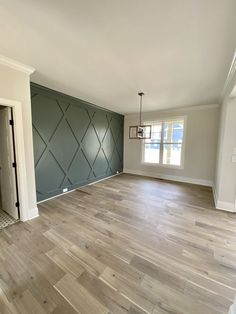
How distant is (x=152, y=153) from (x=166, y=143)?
72 cm

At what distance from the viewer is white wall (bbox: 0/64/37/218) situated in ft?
7.38

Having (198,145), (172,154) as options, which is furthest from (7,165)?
(198,145)

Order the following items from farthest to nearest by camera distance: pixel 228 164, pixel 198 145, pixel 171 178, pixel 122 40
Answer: pixel 171 178, pixel 198 145, pixel 228 164, pixel 122 40

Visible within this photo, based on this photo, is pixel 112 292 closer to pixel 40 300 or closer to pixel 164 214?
pixel 40 300

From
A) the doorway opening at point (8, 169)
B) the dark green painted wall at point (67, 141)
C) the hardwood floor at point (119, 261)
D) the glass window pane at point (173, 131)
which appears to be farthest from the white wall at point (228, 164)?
the doorway opening at point (8, 169)

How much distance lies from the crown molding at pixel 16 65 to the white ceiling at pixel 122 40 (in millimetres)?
111

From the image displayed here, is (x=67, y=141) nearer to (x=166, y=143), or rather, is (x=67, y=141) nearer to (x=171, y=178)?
(x=166, y=143)

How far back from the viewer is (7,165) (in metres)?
2.65

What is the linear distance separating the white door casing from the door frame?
0.10 meters

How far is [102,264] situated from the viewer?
173 centimetres

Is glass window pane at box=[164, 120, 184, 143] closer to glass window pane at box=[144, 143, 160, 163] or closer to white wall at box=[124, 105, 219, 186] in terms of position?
white wall at box=[124, 105, 219, 186]

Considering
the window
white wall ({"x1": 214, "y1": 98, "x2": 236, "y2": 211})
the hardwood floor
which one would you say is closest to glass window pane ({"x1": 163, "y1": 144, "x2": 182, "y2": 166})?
the window

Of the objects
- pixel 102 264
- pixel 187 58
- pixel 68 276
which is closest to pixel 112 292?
pixel 102 264

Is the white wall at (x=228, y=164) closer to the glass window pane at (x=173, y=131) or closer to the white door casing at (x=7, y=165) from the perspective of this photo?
the glass window pane at (x=173, y=131)
